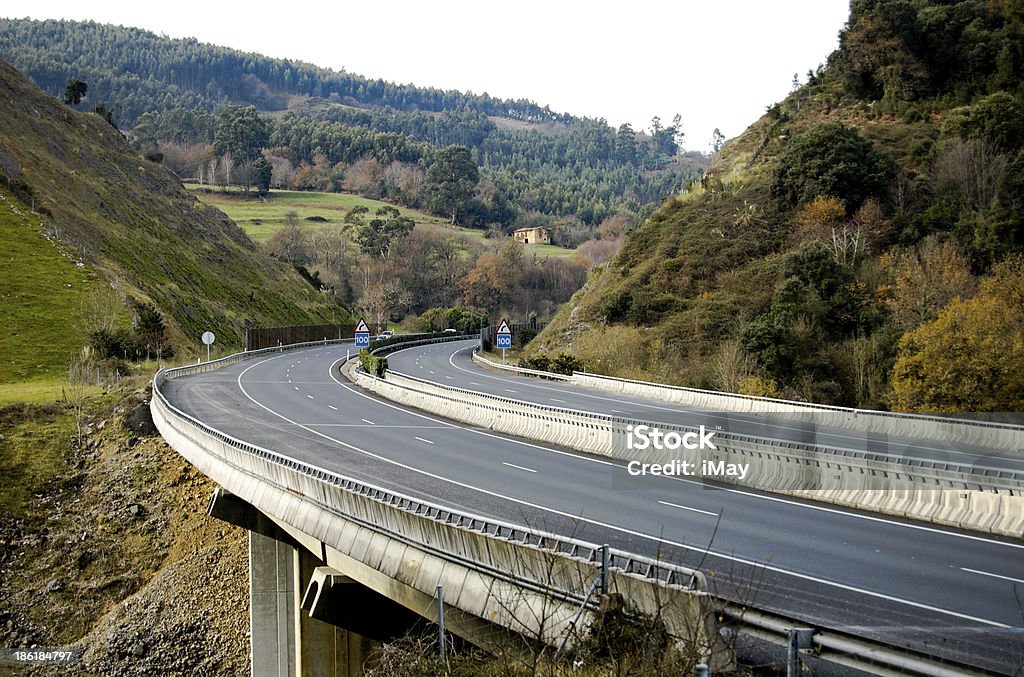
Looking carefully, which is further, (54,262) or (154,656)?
(54,262)

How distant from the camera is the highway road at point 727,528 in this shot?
11250mm

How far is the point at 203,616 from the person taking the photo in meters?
27.8

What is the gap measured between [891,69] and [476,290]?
6541 cm

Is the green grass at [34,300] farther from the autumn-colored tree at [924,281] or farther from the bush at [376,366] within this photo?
the autumn-colored tree at [924,281]

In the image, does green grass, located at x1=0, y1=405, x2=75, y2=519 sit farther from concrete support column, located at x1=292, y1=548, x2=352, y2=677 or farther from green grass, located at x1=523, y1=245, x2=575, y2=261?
green grass, located at x1=523, y1=245, x2=575, y2=261

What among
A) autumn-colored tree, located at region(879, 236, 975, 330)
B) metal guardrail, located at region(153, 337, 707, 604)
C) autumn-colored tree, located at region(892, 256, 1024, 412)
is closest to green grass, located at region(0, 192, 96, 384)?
metal guardrail, located at region(153, 337, 707, 604)

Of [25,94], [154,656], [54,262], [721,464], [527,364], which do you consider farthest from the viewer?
[25,94]

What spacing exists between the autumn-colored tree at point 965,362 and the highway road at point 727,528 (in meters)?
11.9

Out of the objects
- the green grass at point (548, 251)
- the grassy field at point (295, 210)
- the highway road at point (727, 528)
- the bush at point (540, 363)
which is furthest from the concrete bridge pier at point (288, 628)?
the green grass at point (548, 251)

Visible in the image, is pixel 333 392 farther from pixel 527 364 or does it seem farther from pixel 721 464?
pixel 721 464

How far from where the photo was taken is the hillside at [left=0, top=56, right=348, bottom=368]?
64750mm

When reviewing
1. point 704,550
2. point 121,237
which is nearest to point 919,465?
point 704,550

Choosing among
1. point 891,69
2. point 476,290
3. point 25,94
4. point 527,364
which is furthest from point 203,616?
point 476,290

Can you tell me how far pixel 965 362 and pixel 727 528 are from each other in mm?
20048
